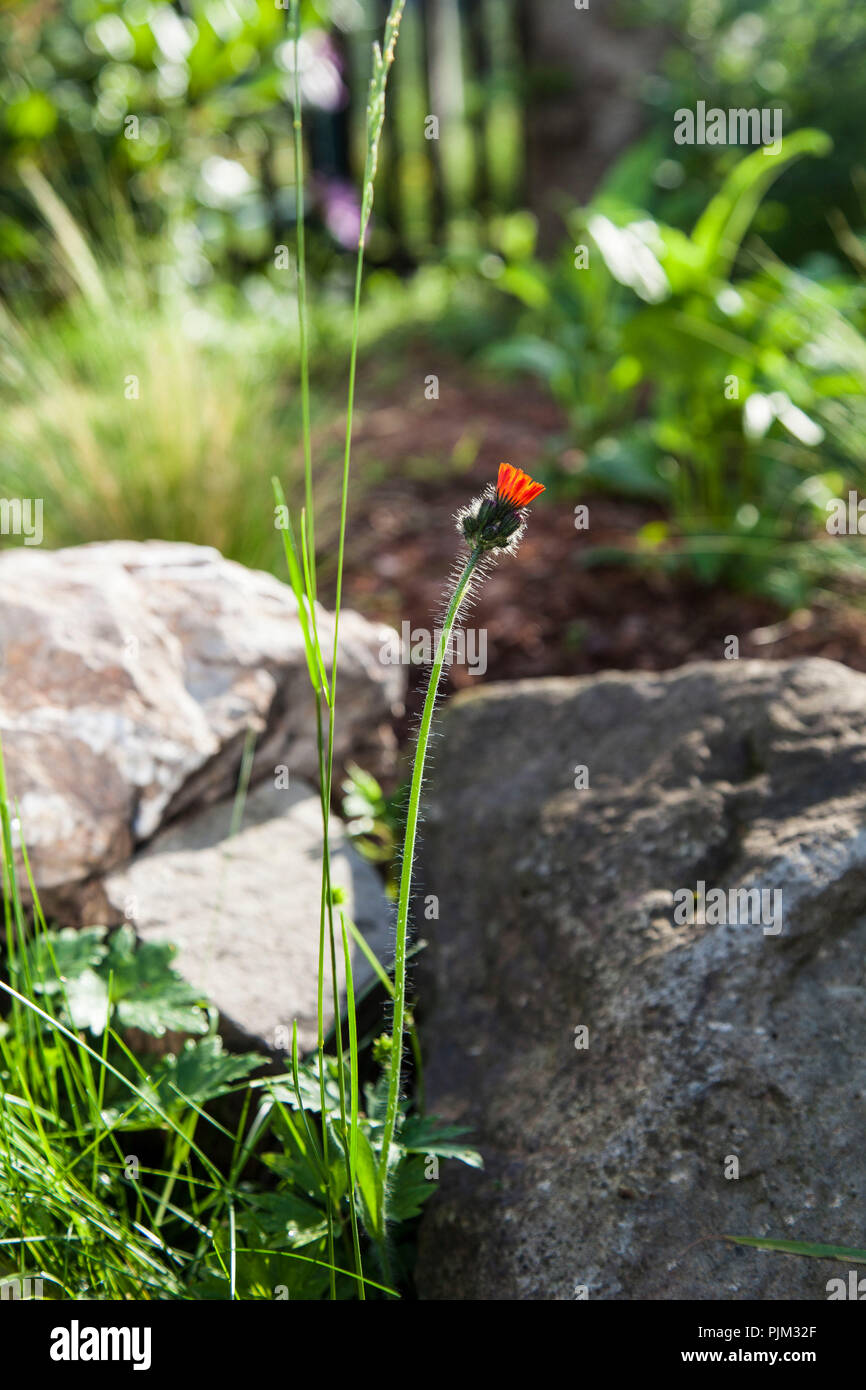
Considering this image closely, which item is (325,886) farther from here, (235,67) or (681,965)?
(235,67)

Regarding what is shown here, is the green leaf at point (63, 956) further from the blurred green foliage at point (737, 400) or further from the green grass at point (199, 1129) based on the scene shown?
the blurred green foliage at point (737, 400)

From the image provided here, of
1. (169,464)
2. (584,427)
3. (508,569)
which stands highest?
(584,427)

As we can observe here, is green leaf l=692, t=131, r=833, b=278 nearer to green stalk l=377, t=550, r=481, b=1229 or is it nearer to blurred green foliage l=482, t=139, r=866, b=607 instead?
blurred green foliage l=482, t=139, r=866, b=607

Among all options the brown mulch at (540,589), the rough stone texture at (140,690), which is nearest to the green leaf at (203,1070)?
the rough stone texture at (140,690)

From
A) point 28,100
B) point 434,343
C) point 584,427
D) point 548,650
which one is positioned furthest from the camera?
point 434,343

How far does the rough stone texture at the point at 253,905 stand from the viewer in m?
1.51

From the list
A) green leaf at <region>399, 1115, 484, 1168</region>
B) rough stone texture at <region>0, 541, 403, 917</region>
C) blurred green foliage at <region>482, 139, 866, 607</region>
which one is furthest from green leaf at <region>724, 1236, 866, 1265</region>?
blurred green foliage at <region>482, 139, 866, 607</region>

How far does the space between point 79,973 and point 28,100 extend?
4.25 meters

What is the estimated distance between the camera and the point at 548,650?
8.41ft

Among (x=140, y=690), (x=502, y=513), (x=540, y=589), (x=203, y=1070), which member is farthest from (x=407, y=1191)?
(x=540, y=589)

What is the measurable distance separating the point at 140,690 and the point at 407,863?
92 cm

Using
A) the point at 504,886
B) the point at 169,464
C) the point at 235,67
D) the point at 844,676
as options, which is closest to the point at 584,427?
the point at 169,464

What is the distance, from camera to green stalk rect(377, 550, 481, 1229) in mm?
906

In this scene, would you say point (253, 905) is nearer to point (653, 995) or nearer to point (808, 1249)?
point (653, 995)
